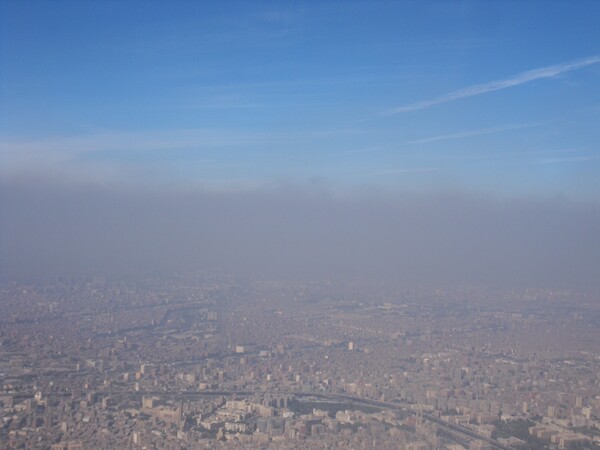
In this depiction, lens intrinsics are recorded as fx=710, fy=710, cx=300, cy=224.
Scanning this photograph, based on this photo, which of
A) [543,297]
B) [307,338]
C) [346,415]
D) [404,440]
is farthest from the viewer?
[543,297]

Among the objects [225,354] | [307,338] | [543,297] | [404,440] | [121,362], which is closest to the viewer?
[404,440]

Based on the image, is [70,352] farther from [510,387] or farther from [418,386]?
[510,387]

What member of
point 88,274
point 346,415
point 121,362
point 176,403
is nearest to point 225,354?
point 121,362

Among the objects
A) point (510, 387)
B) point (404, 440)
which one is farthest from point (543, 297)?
point (404, 440)

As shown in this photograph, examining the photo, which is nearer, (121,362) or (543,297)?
(121,362)

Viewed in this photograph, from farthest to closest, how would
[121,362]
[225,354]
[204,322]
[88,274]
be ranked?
[88,274] < [204,322] < [225,354] < [121,362]

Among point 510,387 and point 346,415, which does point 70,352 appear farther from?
point 510,387
